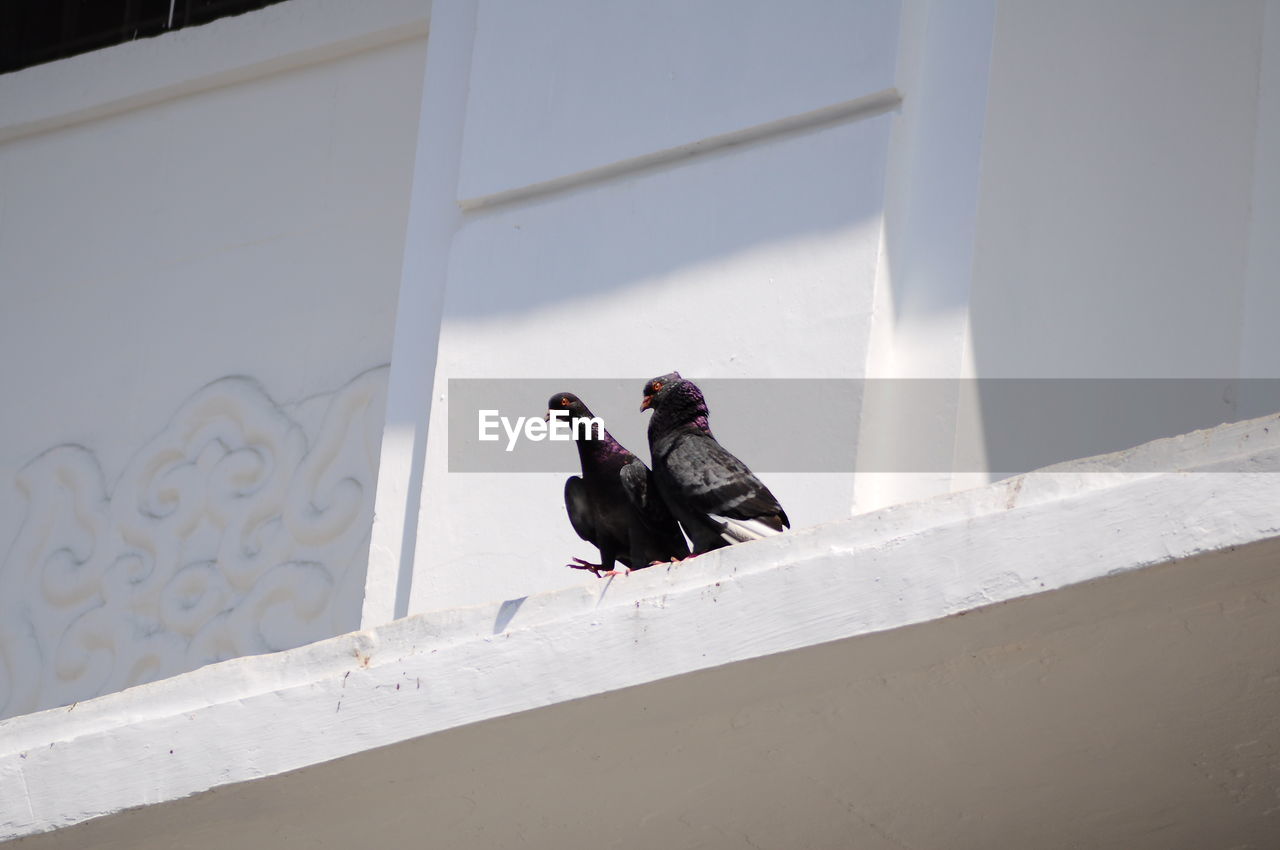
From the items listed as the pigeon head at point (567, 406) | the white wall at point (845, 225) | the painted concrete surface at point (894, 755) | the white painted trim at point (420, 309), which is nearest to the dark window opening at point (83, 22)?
the white painted trim at point (420, 309)

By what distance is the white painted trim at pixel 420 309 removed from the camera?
15.9 feet

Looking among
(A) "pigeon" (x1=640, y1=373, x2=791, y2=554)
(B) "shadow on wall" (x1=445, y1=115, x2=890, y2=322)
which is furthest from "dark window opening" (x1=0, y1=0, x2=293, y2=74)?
(A) "pigeon" (x1=640, y1=373, x2=791, y2=554)

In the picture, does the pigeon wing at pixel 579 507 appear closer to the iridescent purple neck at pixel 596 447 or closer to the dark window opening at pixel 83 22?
the iridescent purple neck at pixel 596 447

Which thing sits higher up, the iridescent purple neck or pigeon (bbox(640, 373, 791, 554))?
the iridescent purple neck

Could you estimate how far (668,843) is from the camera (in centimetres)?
382

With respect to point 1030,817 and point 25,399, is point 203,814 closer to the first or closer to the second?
point 1030,817

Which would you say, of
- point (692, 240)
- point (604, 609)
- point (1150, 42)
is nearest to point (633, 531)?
point (604, 609)

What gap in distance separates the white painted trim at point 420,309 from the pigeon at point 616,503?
0.80 m

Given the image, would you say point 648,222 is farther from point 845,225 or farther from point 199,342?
point 199,342

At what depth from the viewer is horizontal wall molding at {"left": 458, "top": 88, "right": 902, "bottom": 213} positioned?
449 cm

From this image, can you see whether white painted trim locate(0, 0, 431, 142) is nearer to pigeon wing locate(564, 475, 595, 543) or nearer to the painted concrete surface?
pigeon wing locate(564, 475, 595, 543)

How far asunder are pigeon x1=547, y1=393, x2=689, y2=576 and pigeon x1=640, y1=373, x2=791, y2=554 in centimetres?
10

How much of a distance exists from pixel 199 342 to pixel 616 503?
2765 mm

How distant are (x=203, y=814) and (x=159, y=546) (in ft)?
8.11
